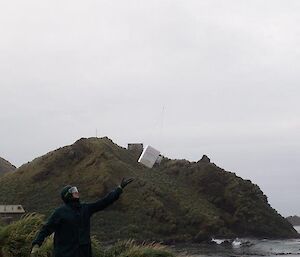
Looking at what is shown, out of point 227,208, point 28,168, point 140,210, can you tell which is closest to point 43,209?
point 140,210

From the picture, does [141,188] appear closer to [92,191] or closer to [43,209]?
[92,191]

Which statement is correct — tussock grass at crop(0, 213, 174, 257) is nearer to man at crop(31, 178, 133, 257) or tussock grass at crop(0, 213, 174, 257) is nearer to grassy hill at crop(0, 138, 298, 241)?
man at crop(31, 178, 133, 257)

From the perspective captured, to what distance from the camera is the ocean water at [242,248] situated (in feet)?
117

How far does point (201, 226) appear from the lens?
5219 cm

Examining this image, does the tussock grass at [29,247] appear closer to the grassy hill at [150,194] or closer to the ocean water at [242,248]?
the ocean water at [242,248]

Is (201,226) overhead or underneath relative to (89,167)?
underneath

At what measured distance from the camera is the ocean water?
117 feet

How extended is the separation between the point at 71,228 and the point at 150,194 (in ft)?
157

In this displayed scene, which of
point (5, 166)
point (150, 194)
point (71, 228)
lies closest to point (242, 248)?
point (150, 194)

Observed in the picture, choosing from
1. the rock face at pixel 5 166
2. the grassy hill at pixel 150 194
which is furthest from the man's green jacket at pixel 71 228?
the rock face at pixel 5 166

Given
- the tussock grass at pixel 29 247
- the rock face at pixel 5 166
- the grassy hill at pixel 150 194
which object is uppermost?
the rock face at pixel 5 166

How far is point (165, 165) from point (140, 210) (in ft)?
56.1

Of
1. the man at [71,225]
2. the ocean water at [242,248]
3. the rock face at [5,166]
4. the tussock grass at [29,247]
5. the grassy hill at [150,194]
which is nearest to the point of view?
the man at [71,225]

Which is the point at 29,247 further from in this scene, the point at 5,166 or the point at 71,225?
the point at 5,166
